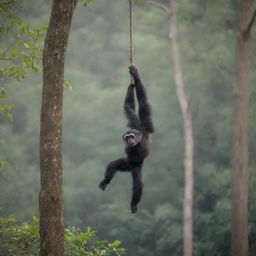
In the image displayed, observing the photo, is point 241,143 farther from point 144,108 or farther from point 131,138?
point 131,138

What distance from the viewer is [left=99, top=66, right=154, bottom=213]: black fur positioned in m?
8.16

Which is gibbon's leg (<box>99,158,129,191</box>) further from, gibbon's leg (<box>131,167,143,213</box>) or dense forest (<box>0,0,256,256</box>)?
dense forest (<box>0,0,256,256</box>)

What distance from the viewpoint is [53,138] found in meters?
5.21

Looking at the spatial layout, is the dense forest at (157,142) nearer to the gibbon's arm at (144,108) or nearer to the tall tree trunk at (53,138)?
the gibbon's arm at (144,108)

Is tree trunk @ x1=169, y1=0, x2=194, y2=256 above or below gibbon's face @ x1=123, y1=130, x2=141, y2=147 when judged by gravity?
above

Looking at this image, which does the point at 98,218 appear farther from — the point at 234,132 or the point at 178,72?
the point at 234,132

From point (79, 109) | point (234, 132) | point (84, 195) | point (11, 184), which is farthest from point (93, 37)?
point (234, 132)

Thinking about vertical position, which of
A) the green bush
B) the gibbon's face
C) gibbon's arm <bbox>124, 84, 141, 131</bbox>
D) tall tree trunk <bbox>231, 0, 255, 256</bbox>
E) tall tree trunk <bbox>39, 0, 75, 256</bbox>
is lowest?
the green bush

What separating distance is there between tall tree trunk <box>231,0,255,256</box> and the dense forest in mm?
2847

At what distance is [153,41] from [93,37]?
31.3 ft

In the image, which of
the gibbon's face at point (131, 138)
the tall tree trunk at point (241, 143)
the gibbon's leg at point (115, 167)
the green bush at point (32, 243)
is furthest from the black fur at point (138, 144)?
the tall tree trunk at point (241, 143)

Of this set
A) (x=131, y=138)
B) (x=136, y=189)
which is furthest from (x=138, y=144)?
(x=136, y=189)

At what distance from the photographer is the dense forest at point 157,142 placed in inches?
830

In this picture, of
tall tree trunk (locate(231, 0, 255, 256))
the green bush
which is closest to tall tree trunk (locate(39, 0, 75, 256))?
the green bush
